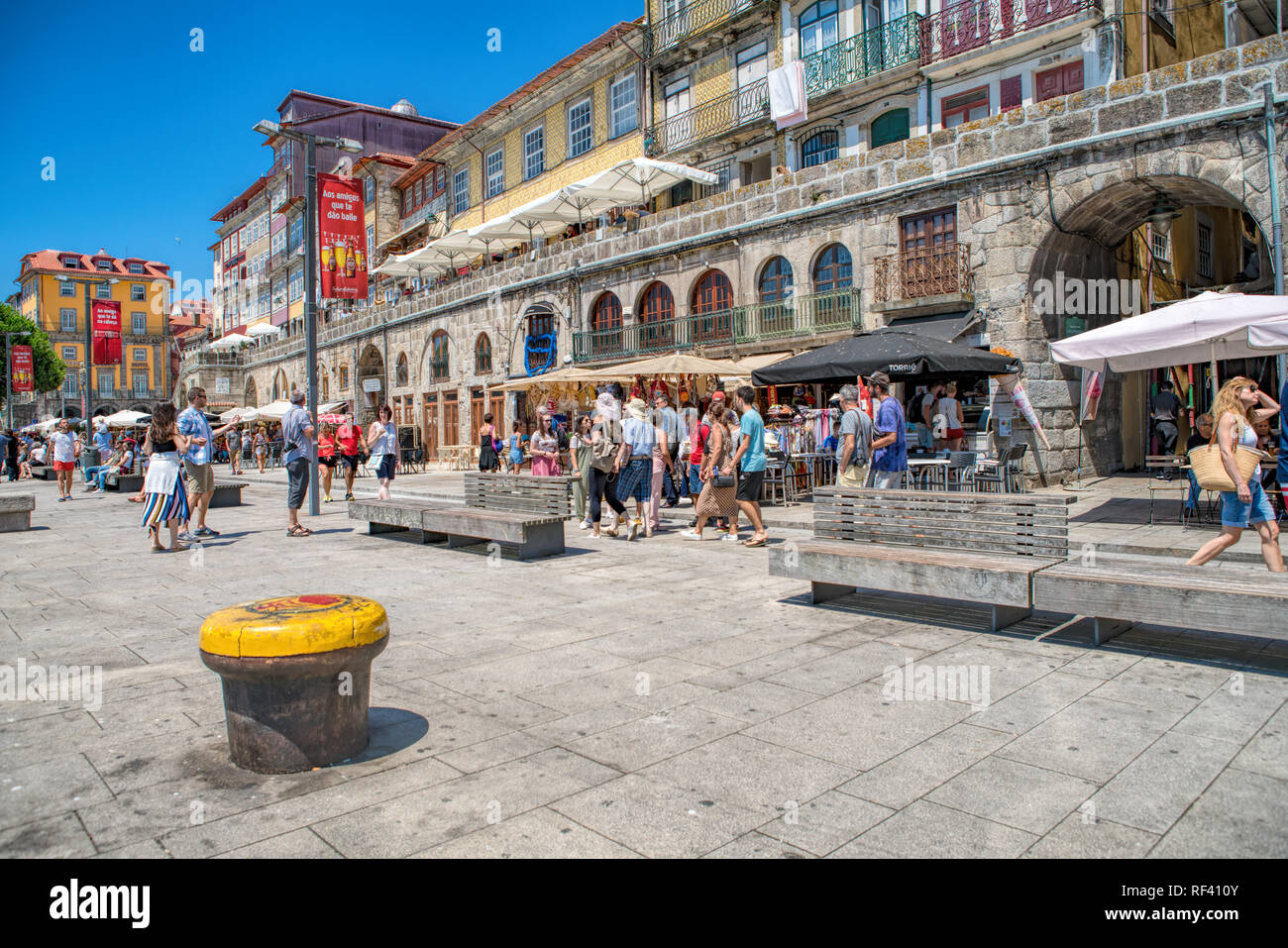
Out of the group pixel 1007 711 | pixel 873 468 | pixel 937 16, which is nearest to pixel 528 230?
pixel 937 16

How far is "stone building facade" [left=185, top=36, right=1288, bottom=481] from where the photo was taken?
12781 mm

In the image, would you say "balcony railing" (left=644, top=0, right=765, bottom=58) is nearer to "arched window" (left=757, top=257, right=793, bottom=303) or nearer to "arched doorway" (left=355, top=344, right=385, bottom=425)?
"arched window" (left=757, top=257, right=793, bottom=303)

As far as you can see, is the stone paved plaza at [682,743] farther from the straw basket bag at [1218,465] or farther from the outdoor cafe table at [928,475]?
the outdoor cafe table at [928,475]

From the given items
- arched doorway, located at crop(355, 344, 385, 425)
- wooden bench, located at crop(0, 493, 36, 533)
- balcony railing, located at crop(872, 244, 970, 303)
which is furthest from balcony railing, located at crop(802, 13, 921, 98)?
arched doorway, located at crop(355, 344, 385, 425)

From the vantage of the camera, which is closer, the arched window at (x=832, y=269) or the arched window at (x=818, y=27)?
the arched window at (x=832, y=269)

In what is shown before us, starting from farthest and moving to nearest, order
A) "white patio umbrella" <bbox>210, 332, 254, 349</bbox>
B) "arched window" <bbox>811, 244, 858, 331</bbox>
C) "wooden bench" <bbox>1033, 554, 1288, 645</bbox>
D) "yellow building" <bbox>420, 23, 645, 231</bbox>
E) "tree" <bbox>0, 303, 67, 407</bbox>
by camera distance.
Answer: "tree" <bbox>0, 303, 67, 407</bbox> → "white patio umbrella" <bbox>210, 332, 254, 349</bbox> → "yellow building" <bbox>420, 23, 645, 231</bbox> → "arched window" <bbox>811, 244, 858, 331</bbox> → "wooden bench" <bbox>1033, 554, 1288, 645</bbox>

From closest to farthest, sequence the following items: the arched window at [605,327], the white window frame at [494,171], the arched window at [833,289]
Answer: the arched window at [833,289] < the arched window at [605,327] < the white window frame at [494,171]

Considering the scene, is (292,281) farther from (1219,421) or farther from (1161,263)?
(1219,421)

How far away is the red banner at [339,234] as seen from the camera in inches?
648

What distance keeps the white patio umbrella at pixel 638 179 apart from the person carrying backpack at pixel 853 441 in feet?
48.4

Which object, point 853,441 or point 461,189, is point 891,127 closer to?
point 853,441

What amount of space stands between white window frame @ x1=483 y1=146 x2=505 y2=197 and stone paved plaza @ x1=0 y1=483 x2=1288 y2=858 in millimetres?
29387

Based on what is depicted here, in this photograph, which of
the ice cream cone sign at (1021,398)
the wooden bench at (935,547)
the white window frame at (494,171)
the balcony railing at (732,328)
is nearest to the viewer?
the wooden bench at (935,547)

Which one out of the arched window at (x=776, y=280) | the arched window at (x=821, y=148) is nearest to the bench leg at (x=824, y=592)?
the arched window at (x=776, y=280)
